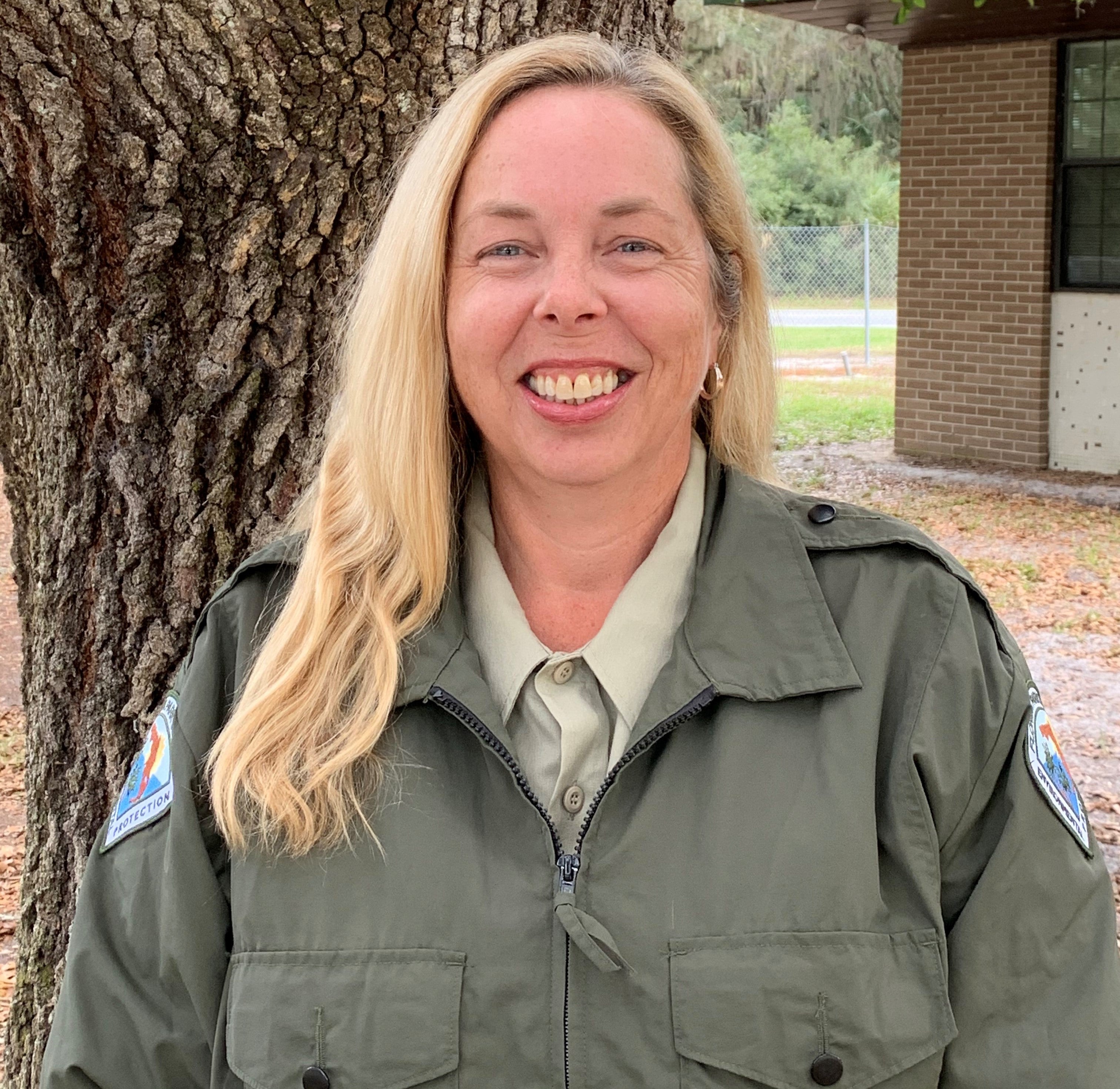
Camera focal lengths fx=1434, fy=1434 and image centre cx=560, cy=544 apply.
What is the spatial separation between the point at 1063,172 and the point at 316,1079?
11.2 meters

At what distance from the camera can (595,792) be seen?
6.33 ft

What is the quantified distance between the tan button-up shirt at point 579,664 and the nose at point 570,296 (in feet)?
1.13

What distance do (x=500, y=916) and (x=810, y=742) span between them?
463 millimetres

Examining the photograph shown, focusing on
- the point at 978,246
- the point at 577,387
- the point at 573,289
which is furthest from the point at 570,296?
the point at 978,246

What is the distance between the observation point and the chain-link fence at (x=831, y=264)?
907 inches

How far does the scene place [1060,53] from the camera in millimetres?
11250

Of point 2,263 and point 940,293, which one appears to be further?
point 940,293

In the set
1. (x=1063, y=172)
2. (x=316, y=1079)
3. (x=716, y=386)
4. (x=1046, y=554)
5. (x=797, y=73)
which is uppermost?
(x=797, y=73)

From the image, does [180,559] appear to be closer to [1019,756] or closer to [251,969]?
[251,969]

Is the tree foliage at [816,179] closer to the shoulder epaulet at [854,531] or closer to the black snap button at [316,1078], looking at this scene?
the shoulder epaulet at [854,531]

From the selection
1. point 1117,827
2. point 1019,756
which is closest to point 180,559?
point 1019,756

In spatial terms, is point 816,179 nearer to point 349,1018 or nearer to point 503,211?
point 503,211

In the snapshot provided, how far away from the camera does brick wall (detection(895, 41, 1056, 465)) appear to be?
1148 cm

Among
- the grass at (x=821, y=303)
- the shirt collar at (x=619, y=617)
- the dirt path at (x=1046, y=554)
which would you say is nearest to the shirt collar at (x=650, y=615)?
the shirt collar at (x=619, y=617)
